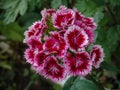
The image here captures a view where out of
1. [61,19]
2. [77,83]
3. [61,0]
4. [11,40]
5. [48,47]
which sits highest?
[11,40]

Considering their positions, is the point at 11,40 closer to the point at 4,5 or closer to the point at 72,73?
the point at 4,5

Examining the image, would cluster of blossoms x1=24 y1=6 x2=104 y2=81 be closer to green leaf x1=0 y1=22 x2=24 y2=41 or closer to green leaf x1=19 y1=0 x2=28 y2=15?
green leaf x1=19 y1=0 x2=28 y2=15

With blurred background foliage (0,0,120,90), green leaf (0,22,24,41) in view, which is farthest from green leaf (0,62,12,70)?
green leaf (0,22,24,41)

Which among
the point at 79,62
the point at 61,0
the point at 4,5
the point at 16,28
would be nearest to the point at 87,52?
the point at 79,62

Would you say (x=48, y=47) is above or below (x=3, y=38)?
below

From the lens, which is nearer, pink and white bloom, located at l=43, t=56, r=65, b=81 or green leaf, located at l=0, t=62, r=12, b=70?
pink and white bloom, located at l=43, t=56, r=65, b=81

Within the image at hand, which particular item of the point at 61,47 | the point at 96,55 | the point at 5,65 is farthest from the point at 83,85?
the point at 5,65

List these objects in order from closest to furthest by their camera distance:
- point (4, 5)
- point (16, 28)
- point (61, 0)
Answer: point (61, 0), point (4, 5), point (16, 28)
